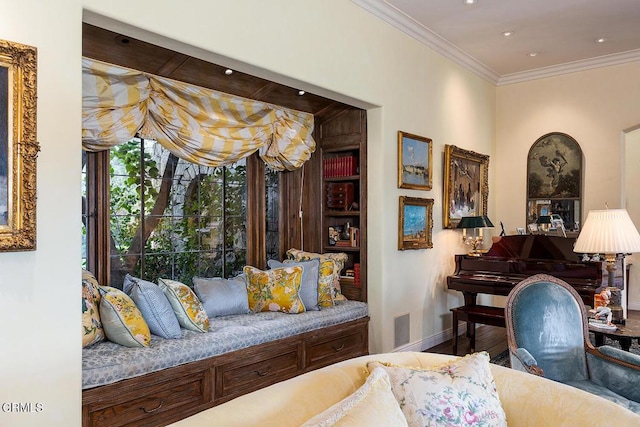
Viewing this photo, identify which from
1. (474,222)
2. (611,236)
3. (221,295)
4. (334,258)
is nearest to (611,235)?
(611,236)

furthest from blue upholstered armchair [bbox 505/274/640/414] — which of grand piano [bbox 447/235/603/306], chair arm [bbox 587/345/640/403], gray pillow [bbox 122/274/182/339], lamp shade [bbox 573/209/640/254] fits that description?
gray pillow [bbox 122/274/182/339]

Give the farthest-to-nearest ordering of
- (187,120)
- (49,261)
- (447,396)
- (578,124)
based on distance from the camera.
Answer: (578,124), (187,120), (49,261), (447,396)

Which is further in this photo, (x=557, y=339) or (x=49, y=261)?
(x=557, y=339)

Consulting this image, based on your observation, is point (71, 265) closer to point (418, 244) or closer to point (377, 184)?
point (377, 184)

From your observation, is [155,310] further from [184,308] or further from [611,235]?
[611,235]

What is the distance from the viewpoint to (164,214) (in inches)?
148

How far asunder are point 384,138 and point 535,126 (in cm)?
271

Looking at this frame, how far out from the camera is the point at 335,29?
378 centimetres

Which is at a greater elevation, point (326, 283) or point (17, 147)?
point (17, 147)

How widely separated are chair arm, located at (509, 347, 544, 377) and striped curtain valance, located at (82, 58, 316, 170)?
247 cm

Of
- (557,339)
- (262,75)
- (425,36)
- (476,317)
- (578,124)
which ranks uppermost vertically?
(425,36)

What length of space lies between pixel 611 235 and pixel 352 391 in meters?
2.41

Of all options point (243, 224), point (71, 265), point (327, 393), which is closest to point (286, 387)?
point (327, 393)

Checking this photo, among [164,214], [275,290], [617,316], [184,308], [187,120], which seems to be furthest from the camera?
[275,290]
